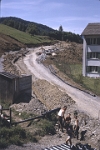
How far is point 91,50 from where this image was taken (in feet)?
144

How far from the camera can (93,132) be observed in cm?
2119

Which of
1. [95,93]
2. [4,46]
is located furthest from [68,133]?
[4,46]

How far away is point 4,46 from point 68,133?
50.6m

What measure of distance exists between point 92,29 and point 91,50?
301cm

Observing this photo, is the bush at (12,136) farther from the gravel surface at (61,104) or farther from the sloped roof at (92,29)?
the sloped roof at (92,29)

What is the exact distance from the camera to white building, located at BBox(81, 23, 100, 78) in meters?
43.0

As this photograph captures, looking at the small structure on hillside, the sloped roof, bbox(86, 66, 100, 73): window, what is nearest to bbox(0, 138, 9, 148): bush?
the small structure on hillside

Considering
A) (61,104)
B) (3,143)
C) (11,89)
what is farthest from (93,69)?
(3,143)

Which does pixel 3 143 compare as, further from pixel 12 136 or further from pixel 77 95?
pixel 77 95

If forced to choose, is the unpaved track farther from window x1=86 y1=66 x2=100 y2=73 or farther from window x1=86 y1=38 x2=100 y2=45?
window x1=86 y1=38 x2=100 y2=45

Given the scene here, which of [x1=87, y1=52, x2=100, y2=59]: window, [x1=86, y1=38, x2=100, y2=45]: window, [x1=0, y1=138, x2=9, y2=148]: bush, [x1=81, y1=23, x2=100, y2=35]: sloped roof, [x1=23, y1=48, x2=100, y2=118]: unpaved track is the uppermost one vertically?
[x1=81, y1=23, x2=100, y2=35]: sloped roof

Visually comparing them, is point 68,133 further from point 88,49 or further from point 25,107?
point 88,49

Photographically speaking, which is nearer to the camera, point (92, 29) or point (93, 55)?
point (92, 29)

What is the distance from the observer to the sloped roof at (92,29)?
42.3 m
